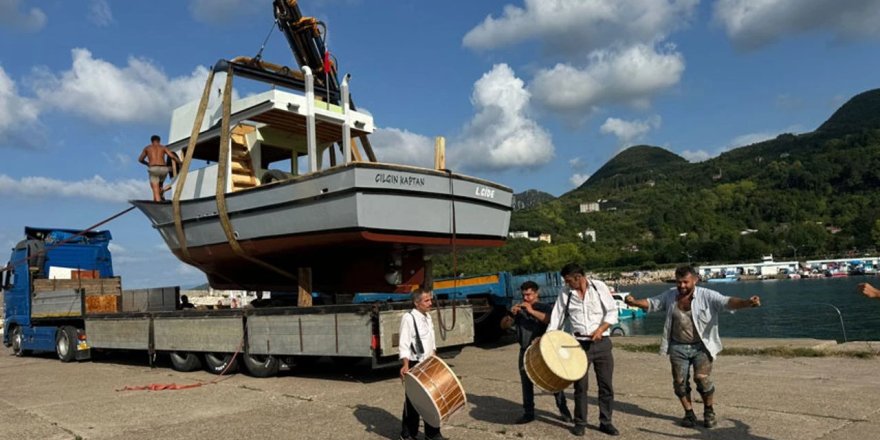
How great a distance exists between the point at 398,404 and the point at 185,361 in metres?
5.90

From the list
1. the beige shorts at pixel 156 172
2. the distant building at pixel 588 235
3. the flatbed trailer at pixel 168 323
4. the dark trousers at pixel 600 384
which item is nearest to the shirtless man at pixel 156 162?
the beige shorts at pixel 156 172

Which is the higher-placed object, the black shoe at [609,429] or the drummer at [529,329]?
the drummer at [529,329]

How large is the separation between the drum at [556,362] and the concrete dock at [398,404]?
576 mm

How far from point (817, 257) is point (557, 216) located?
223 feet

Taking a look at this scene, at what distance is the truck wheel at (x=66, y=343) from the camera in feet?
49.0

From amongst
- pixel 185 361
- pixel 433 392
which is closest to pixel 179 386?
pixel 185 361

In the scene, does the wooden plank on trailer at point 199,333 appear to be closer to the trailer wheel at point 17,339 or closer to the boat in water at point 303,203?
the boat in water at point 303,203

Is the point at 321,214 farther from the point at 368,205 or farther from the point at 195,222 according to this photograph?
the point at 195,222

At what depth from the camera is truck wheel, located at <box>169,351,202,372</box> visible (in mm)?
11734

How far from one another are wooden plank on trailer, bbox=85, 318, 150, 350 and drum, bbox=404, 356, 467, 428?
8.99 m

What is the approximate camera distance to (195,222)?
39.0 feet

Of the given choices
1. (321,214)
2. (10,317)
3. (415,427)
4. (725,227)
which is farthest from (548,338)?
(725,227)

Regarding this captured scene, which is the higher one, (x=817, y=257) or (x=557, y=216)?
(x=557, y=216)

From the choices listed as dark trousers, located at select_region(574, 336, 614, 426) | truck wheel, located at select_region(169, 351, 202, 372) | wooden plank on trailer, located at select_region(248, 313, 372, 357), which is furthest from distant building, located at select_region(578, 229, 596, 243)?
dark trousers, located at select_region(574, 336, 614, 426)
